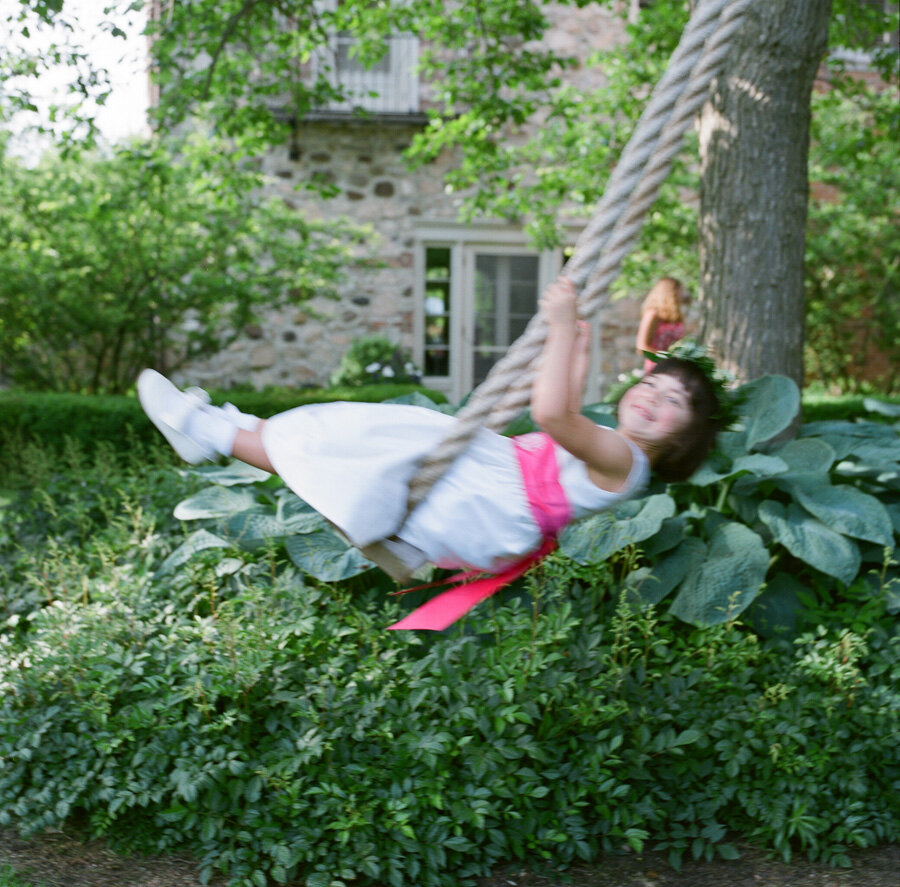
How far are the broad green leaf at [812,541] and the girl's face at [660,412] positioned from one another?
1245mm

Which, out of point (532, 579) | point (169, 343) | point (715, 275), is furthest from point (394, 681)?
point (169, 343)

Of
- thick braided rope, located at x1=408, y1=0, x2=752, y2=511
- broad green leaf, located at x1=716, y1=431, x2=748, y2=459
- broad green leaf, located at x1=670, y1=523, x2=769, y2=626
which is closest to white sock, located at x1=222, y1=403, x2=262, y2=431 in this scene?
thick braided rope, located at x1=408, y1=0, x2=752, y2=511

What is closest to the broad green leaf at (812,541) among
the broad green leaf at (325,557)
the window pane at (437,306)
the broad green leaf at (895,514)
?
the broad green leaf at (895,514)

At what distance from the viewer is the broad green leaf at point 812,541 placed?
289 cm

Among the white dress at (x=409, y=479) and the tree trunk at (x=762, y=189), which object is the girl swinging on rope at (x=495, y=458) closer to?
the white dress at (x=409, y=479)

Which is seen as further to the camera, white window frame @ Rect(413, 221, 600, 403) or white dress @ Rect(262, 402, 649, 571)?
white window frame @ Rect(413, 221, 600, 403)

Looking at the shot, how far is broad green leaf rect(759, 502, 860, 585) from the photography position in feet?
9.48

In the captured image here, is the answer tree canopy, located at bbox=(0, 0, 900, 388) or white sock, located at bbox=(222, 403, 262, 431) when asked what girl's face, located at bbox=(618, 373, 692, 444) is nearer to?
white sock, located at bbox=(222, 403, 262, 431)

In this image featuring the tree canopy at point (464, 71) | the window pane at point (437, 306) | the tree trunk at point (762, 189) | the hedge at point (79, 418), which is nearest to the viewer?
the tree trunk at point (762, 189)

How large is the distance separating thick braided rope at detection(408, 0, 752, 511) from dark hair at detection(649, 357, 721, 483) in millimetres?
315

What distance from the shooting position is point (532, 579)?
255 centimetres

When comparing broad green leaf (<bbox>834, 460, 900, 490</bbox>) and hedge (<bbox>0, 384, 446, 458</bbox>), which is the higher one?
broad green leaf (<bbox>834, 460, 900, 490</bbox>)

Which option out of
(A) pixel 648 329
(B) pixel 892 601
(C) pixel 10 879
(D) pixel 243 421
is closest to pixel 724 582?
(B) pixel 892 601

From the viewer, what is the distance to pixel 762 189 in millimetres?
3930
